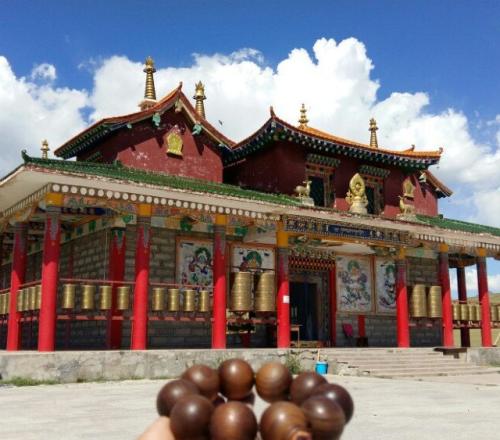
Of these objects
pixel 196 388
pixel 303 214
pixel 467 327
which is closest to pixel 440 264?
pixel 467 327

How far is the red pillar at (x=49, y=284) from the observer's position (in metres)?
12.1

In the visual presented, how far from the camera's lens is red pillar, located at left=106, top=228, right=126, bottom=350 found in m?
14.6

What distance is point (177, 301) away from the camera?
14.2 m

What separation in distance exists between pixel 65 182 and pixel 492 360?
45.3 feet

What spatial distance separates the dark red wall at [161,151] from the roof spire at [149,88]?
1.67 m

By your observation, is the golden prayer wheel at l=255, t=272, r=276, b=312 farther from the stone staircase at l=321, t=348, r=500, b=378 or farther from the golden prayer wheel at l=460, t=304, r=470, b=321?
the golden prayer wheel at l=460, t=304, r=470, b=321

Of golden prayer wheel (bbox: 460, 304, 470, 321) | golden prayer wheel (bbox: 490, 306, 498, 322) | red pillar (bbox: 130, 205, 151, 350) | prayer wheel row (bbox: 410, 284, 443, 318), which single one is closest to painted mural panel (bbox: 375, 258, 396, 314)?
prayer wheel row (bbox: 410, 284, 443, 318)

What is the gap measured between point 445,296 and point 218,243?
8.65m

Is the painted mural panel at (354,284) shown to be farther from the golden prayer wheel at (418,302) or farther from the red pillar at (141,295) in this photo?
the red pillar at (141,295)

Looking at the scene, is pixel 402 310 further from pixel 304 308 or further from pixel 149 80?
pixel 149 80

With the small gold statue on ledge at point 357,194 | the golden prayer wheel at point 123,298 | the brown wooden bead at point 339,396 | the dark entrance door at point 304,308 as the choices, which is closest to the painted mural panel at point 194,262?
the golden prayer wheel at point 123,298

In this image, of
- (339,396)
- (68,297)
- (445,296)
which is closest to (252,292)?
(68,297)

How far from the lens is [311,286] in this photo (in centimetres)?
1927

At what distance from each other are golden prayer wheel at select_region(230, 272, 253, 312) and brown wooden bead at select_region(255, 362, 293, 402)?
13242 millimetres
